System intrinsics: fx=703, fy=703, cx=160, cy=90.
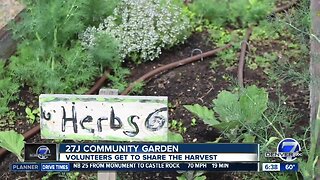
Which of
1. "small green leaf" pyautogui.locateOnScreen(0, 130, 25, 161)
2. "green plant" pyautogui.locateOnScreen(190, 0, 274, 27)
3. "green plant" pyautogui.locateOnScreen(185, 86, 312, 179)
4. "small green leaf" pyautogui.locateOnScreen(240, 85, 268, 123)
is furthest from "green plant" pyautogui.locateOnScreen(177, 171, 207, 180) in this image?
"green plant" pyautogui.locateOnScreen(190, 0, 274, 27)

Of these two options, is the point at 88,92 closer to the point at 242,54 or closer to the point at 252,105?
the point at 242,54

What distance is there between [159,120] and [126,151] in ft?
0.93

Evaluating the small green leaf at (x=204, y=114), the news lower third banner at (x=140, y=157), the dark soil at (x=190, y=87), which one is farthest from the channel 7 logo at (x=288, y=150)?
the dark soil at (x=190, y=87)

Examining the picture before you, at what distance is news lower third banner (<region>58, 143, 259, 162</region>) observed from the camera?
12.3 ft

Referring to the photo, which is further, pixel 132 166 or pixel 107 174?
pixel 107 174

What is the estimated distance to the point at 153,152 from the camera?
12.4ft

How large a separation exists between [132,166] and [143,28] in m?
2.20

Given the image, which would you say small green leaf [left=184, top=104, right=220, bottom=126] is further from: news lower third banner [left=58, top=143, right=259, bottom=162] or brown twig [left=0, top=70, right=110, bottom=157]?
brown twig [left=0, top=70, right=110, bottom=157]

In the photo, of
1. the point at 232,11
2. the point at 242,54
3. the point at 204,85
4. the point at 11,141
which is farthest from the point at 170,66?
the point at 11,141

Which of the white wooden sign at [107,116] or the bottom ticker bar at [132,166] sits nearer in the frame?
the bottom ticker bar at [132,166]

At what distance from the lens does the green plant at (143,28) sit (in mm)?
5699

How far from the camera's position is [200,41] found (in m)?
6.12

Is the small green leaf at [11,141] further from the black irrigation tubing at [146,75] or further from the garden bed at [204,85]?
the black irrigation tubing at [146,75]

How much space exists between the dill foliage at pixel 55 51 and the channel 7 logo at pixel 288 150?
1941mm
